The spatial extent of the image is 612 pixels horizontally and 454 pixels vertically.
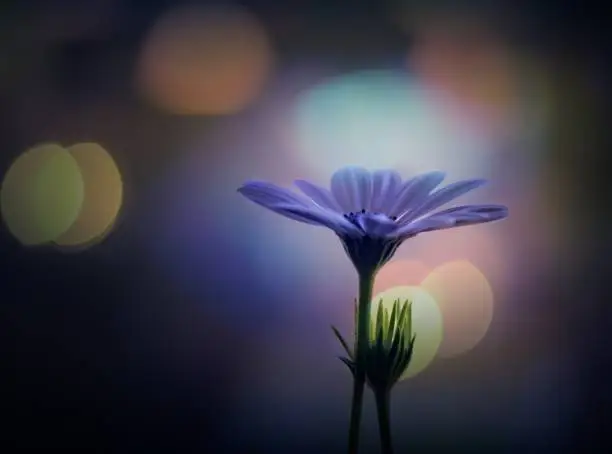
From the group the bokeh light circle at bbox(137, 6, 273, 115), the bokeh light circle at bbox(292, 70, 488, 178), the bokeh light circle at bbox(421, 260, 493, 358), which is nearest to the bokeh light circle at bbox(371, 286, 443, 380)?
the bokeh light circle at bbox(421, 260, 493, 358)

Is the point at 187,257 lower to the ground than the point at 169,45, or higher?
lower

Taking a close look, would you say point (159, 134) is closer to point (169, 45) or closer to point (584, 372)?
point (169, 45)

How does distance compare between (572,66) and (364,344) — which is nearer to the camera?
(364,344)

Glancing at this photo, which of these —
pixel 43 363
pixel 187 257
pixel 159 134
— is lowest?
pixel 43 363

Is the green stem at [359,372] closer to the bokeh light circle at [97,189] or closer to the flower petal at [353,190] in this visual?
the flower petal at [353,190]

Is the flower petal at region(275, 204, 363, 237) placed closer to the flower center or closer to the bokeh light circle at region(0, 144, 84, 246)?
the flower center

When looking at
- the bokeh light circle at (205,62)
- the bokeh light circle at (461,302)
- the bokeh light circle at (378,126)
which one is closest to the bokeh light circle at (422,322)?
the bokeh light circle at (461,302)

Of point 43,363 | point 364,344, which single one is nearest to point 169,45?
point 43,363
